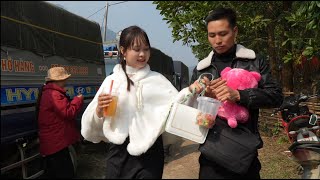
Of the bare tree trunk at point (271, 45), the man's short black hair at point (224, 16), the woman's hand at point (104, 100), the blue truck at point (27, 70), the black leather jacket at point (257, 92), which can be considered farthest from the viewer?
the bare tree trunk at point (271, 45)

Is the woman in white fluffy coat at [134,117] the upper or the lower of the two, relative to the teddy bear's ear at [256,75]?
lower

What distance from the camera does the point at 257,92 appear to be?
5.94 ft

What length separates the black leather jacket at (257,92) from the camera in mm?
1792

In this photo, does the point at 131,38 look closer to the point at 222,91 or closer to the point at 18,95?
the point at 222,91

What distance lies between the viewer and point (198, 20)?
6.66m

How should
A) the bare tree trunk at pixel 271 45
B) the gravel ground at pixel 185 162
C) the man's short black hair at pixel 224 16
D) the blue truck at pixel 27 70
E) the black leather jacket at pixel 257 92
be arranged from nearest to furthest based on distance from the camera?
the gravel ground at pixel 185 162
the black leather jacket at pixel 257 92
the man's short black hair at pixel 224 16
the blue truck at pixel 27 70
the bare tree trunk at pixel 271 45

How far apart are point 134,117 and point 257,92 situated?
65 cm

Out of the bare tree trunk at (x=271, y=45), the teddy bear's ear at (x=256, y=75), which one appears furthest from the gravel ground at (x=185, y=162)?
the bare tree trunk at (x=271, y=45)

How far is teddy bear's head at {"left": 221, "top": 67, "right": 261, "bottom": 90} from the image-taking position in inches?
72.2

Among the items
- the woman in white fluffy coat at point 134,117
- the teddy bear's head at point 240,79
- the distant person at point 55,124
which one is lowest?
the distant person at point 55,124

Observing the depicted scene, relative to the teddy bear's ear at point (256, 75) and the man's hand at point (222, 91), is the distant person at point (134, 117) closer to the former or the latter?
the man's hand at point (222, 91)

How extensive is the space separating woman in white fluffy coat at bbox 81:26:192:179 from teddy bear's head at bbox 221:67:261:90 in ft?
1.07

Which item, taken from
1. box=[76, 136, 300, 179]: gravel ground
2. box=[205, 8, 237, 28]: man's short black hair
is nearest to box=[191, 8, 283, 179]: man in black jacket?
box=[205, 8, 237, 28]: man's short black hair

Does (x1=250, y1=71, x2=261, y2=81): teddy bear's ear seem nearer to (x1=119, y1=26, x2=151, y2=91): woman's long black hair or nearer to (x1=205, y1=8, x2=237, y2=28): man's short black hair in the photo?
(x1=205, y1=8, x2=237, y2=28): man's short black hair
